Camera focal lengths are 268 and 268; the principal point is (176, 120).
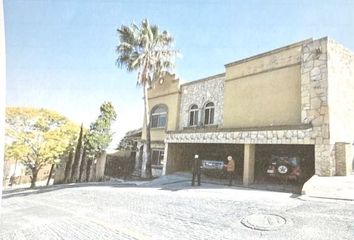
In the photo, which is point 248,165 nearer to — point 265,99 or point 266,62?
point 265,99

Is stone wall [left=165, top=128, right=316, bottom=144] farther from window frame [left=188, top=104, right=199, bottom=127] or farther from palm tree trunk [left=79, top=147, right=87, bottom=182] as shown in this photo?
palm tree trunk [left=79, top=147, right=87, bottom=182]

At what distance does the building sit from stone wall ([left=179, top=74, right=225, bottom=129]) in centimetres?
7

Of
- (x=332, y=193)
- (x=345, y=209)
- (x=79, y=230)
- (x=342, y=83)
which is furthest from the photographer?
(x=342, y=83)

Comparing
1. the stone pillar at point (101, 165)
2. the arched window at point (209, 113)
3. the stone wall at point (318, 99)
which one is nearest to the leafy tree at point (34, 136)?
the stone pillar at point (101, 165)

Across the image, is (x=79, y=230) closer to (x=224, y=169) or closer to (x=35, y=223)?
(x=35, y=223)

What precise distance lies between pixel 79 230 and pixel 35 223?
1951 mm

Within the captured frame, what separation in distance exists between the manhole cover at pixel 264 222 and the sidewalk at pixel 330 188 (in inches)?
130

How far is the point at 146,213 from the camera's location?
8.71 meters

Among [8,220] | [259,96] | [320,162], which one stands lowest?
[8,220]

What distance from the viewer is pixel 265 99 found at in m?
15.6

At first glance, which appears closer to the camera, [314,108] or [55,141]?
[314,108]

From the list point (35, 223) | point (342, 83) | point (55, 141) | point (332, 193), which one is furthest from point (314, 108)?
point (55, 141)

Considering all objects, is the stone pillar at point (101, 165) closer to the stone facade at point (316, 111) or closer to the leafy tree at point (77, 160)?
the leafy tree at point (77, 160)

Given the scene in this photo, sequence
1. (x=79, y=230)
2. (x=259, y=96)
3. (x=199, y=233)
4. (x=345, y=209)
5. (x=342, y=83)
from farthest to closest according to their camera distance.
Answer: (x=259, y=96) < (x=342, y=83) < (x=345, y=209) < (x=79, y=230) < (x=199, y=233)
